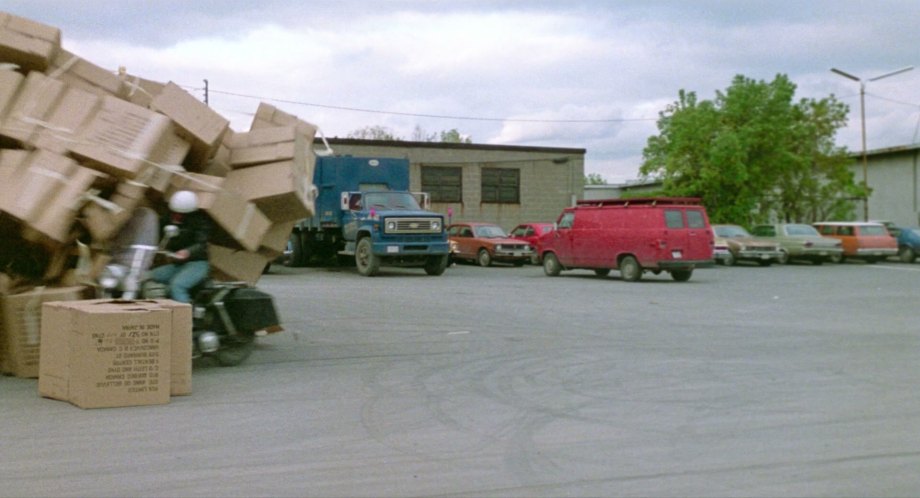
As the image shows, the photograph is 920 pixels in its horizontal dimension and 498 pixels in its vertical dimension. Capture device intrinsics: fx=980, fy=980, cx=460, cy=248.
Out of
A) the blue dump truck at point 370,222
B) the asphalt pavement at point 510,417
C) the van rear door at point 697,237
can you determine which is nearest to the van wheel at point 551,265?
the blue dump truck at point 370,222

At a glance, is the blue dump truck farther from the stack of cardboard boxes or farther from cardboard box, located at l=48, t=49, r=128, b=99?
cardboard box, located at l=48, t=49, r=128, b=99

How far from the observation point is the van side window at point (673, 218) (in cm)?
2481

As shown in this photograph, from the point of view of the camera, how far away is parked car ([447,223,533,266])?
3356cm

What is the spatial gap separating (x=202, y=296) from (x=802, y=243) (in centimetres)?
3114

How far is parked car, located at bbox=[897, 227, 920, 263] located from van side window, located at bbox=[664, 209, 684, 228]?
1919 cm

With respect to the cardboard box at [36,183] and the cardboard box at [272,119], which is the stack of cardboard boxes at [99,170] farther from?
the cardboard box at [272,119]

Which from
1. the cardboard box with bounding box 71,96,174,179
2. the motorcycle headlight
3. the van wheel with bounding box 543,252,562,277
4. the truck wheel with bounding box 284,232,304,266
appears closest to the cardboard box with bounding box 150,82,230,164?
the cardboard box with bounding box 71,96,174,179

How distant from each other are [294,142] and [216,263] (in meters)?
1.60

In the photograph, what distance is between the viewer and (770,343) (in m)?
12.6

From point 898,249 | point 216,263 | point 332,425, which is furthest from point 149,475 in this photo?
point 898,249

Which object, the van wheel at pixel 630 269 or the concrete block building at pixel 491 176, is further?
the concrete block building at pixel 491 176

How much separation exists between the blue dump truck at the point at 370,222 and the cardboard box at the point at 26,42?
563 inches

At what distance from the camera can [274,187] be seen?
10414mm

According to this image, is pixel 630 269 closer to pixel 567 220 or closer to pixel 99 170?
pixel 567 220
